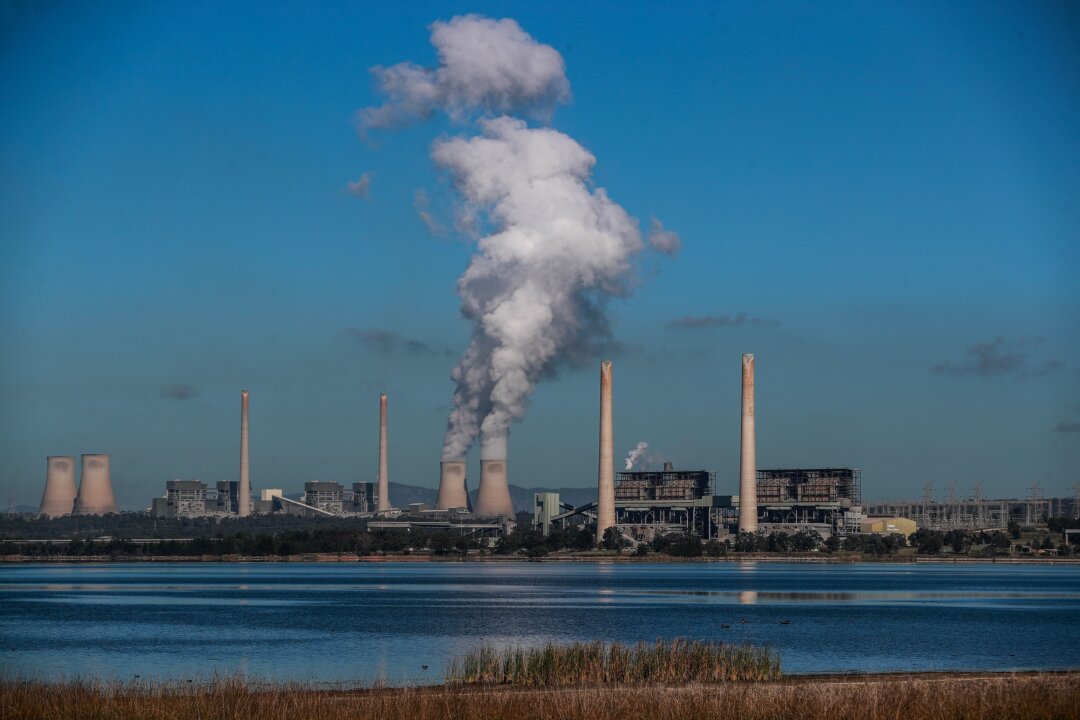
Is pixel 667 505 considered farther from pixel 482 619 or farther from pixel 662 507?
pixel 482 619

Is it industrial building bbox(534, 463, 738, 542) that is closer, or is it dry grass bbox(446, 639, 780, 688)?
dry grass bbox(446, 639, 780, 688)

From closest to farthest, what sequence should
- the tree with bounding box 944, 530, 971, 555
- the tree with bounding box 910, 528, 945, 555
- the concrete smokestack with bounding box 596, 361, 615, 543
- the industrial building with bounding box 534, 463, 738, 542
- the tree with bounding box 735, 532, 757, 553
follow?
the concrete smokestack with bounding box 596, 361, 615, 543 → the tree with bounding box 735, 532, 757, 553 → the tree with bounding box 910, 528, 945, 555 → the tree with bounding box 944, 530, 971, 555 → the industrial building with bounding box 534, 463, 738, 542

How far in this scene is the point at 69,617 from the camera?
6719cm

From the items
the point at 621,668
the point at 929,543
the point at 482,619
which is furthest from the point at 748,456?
the point at 621,668

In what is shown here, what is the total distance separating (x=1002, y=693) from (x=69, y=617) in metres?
50.3

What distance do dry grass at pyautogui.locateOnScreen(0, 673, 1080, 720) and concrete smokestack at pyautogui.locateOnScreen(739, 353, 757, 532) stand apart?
117m

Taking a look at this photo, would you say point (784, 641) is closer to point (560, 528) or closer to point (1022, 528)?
point (560, 528)

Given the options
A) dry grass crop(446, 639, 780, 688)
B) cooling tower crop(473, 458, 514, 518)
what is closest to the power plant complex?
cooling tower crop(473, 458, 514, 518)

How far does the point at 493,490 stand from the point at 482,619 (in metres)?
98.2

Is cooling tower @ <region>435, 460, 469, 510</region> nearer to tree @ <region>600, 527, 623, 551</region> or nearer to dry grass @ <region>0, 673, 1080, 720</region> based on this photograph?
tree @ <region>600, 527, 623, 551</region>

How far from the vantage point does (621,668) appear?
34.8 meters

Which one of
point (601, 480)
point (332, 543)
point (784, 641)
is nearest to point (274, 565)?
point (332, 543)

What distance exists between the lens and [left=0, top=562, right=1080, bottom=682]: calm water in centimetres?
4469

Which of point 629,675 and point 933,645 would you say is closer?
point 629,675
